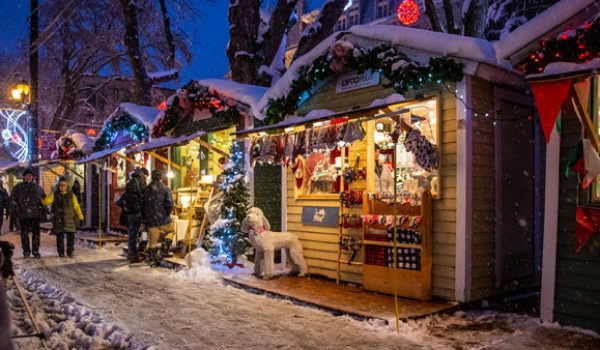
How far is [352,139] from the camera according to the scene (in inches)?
307

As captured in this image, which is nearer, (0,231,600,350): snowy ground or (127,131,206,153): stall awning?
(0,231,600,350): snowy ground

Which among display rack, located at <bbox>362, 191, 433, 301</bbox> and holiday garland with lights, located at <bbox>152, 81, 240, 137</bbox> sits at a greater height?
holiday garland with lights, located at <bbox>152, 81, 240, 137</bbox>

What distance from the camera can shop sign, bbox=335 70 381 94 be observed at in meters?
8.50

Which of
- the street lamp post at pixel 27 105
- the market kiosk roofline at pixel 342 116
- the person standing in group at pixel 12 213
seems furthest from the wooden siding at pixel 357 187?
the street lamp post at pixel 27 105

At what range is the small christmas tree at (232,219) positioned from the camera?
410 inches

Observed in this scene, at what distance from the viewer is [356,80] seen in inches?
348

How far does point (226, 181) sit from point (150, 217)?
6.26ft

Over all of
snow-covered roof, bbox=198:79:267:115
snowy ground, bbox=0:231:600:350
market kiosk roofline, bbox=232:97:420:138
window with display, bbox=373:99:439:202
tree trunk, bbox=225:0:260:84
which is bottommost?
snowy ground, bbox=0:231:600:350

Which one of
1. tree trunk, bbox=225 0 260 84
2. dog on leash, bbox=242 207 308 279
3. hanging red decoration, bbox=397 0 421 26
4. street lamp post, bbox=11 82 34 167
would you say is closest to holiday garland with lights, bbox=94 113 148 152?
street lamp post, bbox=11 82 34 167

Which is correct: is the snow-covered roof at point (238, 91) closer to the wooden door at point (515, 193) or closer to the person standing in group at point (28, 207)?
the wooden door at point (515, 193)

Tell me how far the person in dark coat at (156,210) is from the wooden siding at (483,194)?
6.68m

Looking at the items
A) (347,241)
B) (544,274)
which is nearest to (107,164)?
(347,241)

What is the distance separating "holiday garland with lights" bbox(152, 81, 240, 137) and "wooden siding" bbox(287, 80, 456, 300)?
2424 mm

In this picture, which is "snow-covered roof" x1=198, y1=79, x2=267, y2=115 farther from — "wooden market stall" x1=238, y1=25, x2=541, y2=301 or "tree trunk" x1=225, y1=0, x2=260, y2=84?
"tree trunk" x1=225, y1=0, x2=260, y2=84
